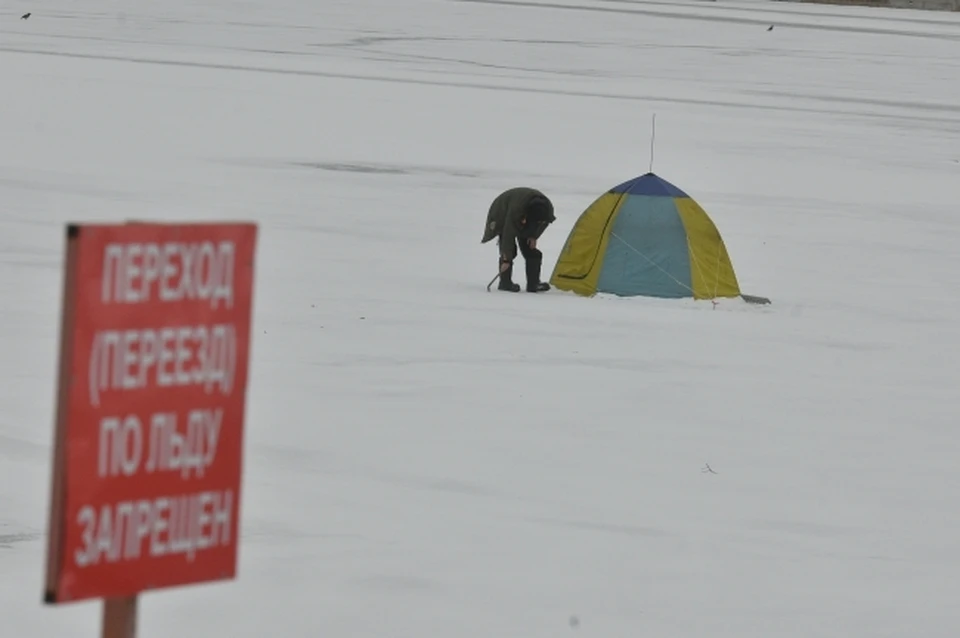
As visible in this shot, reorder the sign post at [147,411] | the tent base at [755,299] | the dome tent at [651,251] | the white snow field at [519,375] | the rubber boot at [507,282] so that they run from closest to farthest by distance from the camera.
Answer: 1. the sign post at [147,411]
2. the white snow field at [519,375]
3. the rubber boot at [507,282]
4. the dome tent at [651,251]
5. the tent base at [755,299]

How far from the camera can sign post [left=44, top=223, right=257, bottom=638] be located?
2.79 m

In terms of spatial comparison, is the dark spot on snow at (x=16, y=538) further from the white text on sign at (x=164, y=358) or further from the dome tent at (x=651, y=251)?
the dome tent at (x=651, y=251)

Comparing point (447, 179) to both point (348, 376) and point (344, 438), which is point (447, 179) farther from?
point (344, 438)

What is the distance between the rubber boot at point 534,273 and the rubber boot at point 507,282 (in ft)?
0.30

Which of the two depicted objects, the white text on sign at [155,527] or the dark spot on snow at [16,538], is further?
the dark spot on snow at [16,538]

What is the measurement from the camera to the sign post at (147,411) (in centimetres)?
279

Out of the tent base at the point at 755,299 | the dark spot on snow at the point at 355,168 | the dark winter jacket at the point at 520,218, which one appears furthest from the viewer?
the dark spot on snow at the point at 355,168

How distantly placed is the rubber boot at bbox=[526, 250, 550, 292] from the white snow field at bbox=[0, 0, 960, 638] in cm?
37

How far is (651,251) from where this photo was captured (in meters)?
13.2

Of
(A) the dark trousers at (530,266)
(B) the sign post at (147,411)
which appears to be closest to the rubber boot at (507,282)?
(A) the dark trousers at (530,266)

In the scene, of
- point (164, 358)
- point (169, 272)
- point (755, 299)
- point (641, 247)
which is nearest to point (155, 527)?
point (164, 358)

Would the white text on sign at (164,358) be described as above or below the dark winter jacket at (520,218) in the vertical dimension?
below

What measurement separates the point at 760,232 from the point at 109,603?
49.0ft

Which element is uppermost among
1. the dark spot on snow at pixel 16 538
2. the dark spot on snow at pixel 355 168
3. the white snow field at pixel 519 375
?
the dark spot on snow at pixel 355 168
